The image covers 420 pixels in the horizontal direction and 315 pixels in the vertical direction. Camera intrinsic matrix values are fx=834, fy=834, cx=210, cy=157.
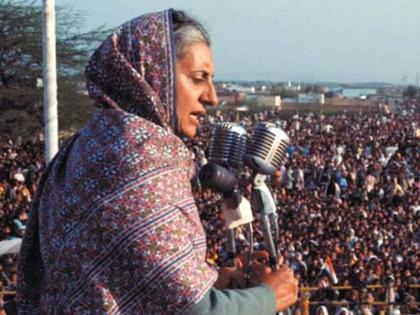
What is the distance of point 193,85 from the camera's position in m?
1.56

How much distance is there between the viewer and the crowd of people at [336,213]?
9750 millimetres

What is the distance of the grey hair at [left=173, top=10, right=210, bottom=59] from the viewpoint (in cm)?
154

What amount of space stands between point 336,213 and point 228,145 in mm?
12609

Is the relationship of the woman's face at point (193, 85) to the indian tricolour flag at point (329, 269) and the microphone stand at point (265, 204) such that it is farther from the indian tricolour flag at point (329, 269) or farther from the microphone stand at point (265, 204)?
the indian tricolour flag at point (329, 269)

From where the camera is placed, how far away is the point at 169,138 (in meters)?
1.44

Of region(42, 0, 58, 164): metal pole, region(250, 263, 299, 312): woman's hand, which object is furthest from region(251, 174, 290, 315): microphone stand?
region(42, 0, 58, 164): metal pole

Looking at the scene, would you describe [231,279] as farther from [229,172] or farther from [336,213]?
[336,213]

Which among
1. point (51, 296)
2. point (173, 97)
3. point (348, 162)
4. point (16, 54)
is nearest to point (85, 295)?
point (51, 296)

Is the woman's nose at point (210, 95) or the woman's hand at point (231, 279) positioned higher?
the woman's nose at point (210, 95)

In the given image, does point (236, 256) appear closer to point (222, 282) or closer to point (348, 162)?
point (222, 282)

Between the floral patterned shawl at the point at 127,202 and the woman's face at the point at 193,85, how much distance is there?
39mm

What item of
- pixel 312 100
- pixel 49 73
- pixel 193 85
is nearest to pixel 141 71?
pixel 193 85

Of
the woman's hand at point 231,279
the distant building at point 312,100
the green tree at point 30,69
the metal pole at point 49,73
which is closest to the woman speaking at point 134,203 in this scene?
the woman's hand at point 231,279

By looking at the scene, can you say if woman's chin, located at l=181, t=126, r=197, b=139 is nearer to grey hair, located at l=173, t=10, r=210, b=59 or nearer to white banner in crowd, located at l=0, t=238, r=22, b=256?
grey hair, located at l=173, t=10, r=210, b=59
